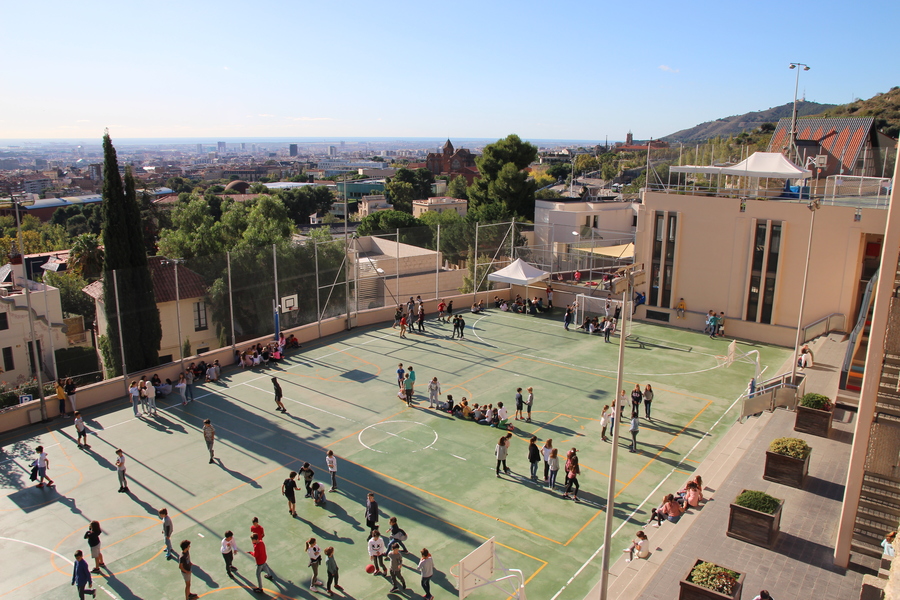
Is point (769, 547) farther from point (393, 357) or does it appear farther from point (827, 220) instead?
point (827, 220)

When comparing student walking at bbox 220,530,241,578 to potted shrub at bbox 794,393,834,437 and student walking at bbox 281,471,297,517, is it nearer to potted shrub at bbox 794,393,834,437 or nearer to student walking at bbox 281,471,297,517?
student walking at bbox 281,471,297,517

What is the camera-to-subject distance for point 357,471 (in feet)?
62.5

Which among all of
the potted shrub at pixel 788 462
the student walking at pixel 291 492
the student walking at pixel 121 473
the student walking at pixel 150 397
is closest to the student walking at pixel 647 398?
the potted shrub at pixel 788 462

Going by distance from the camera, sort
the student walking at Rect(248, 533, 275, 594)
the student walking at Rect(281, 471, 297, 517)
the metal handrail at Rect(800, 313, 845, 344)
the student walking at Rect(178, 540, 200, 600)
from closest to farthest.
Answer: the student walking at Rect(178, 540, 200, 600) → the student walking at Rect(248, 533, 275, 594) → the student walking at Rect(281, 471, 297, 517) → the metal handrail at Rect(800, 313, 845, 344)

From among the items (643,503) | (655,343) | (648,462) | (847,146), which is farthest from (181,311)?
(847,146)

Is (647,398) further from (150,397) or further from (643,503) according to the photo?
(150,397)

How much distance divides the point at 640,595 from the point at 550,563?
262 centimetres

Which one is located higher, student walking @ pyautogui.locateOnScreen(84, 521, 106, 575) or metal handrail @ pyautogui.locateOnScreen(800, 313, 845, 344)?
metal handrail @ pyautogui.locateOnScreen(800, 313, 845, 344)

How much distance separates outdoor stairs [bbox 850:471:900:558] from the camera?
44.5 feet

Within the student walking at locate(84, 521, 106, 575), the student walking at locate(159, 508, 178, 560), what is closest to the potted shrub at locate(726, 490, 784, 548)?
the student walking at locate(159, 508, 178, 560)

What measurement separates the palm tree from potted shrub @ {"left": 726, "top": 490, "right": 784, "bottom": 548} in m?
43.2

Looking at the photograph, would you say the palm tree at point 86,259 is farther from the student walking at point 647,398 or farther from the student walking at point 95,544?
the student walking at point 647,398

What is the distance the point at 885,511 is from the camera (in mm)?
13688

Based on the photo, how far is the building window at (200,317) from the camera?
94.4 feet
